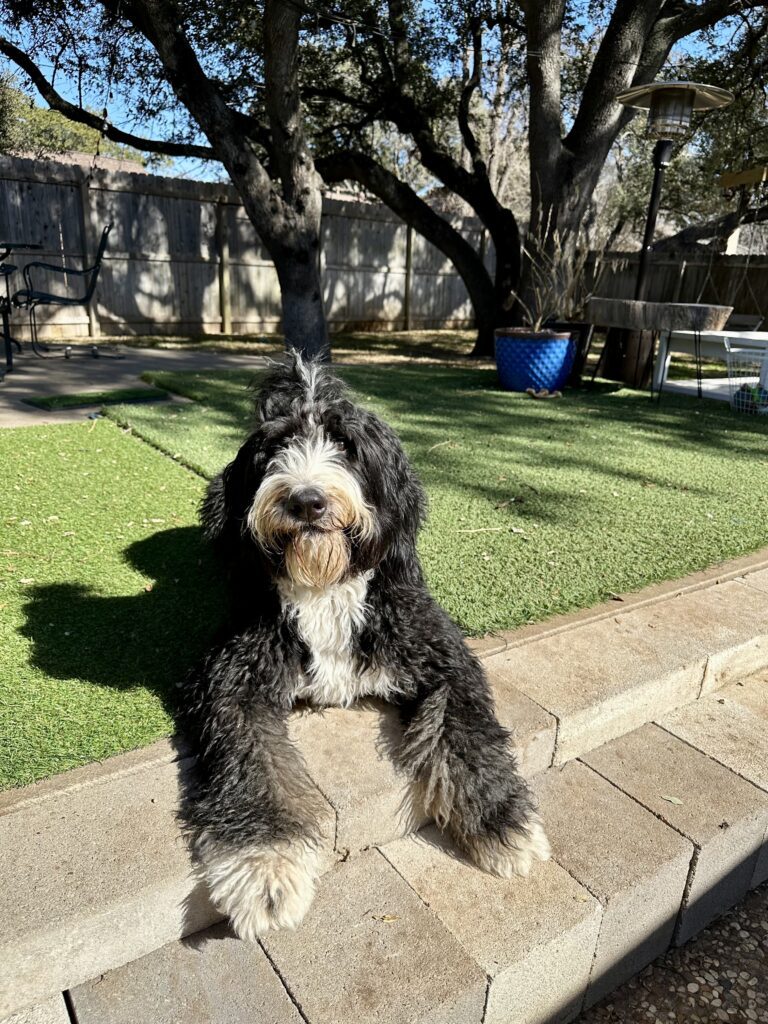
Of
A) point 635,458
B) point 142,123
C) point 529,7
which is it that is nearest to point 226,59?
point 142,123

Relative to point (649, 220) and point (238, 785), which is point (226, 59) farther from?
point (238, 785)

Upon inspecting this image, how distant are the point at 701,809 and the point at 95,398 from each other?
641 cm

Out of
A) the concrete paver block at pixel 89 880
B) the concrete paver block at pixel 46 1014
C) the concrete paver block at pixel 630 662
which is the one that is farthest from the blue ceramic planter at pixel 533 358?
the concrete paver block at pixel 46 1014

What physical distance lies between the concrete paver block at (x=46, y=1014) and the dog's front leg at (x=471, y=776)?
0.98m

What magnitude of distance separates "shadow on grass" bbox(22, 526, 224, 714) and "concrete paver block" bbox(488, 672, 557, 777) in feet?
3.43

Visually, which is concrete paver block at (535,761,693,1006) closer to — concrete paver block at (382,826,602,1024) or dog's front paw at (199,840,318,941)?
concrete paver block at (382,826,602,1024)

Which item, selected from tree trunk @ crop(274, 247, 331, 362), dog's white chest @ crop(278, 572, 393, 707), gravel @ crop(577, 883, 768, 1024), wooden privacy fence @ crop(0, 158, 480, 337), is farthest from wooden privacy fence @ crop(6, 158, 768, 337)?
gravel @ crop(577, 883, 768, 1024)

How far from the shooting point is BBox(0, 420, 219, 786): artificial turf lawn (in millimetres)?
2127

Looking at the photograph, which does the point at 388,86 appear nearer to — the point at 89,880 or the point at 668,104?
the point at 668,104

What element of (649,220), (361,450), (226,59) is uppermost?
(226,59)

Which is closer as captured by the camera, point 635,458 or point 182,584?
point 182,584

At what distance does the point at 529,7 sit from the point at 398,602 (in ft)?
31.4

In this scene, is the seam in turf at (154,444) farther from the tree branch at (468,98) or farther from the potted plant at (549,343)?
the tree branch at (468,98)

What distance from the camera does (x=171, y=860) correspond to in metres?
1.70
